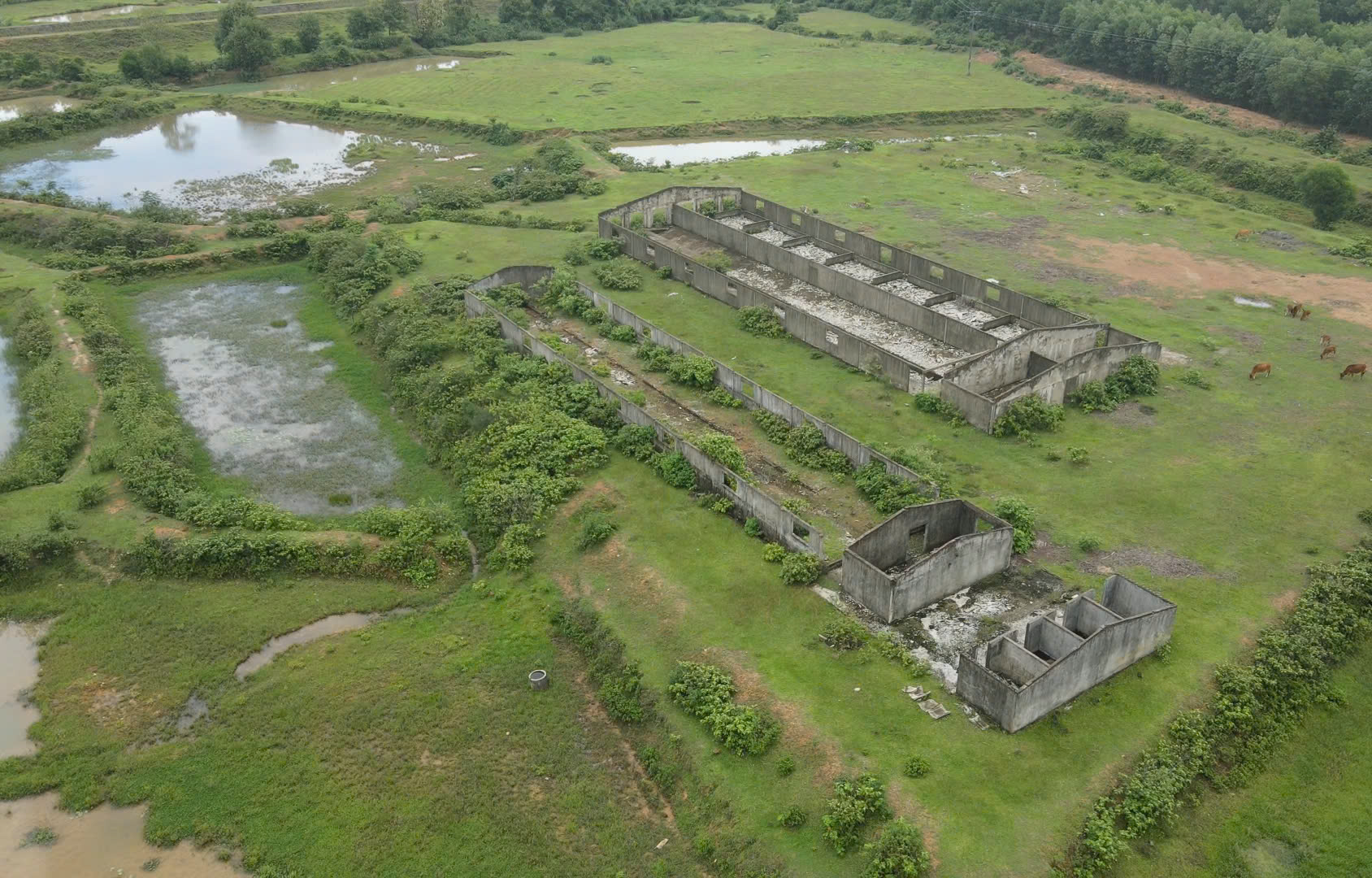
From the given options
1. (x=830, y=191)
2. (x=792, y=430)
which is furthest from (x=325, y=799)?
(x=830, y=191)

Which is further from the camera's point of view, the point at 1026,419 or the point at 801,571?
the point at 1026,419

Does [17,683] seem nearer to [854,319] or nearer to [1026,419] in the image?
[1026,419]

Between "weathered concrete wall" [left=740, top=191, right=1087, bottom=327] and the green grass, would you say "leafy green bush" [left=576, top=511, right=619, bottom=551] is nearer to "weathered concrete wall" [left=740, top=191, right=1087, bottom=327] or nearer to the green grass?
"weathered concrete wall" [left=740, top=191, right=1087, bottom=327]

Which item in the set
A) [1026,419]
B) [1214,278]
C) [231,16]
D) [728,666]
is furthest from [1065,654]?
[231,16]

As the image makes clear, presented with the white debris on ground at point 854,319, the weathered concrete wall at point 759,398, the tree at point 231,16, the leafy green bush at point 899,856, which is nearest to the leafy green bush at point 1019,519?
the weathered concrete wall at point 759,398

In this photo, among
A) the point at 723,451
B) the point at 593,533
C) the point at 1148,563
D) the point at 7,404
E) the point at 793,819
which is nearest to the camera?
the point at 793,819

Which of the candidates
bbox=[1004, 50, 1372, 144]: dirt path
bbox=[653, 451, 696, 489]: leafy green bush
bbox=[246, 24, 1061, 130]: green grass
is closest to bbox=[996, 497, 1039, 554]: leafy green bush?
bbox=[653, 451, 696, 489]: leafy green bush
